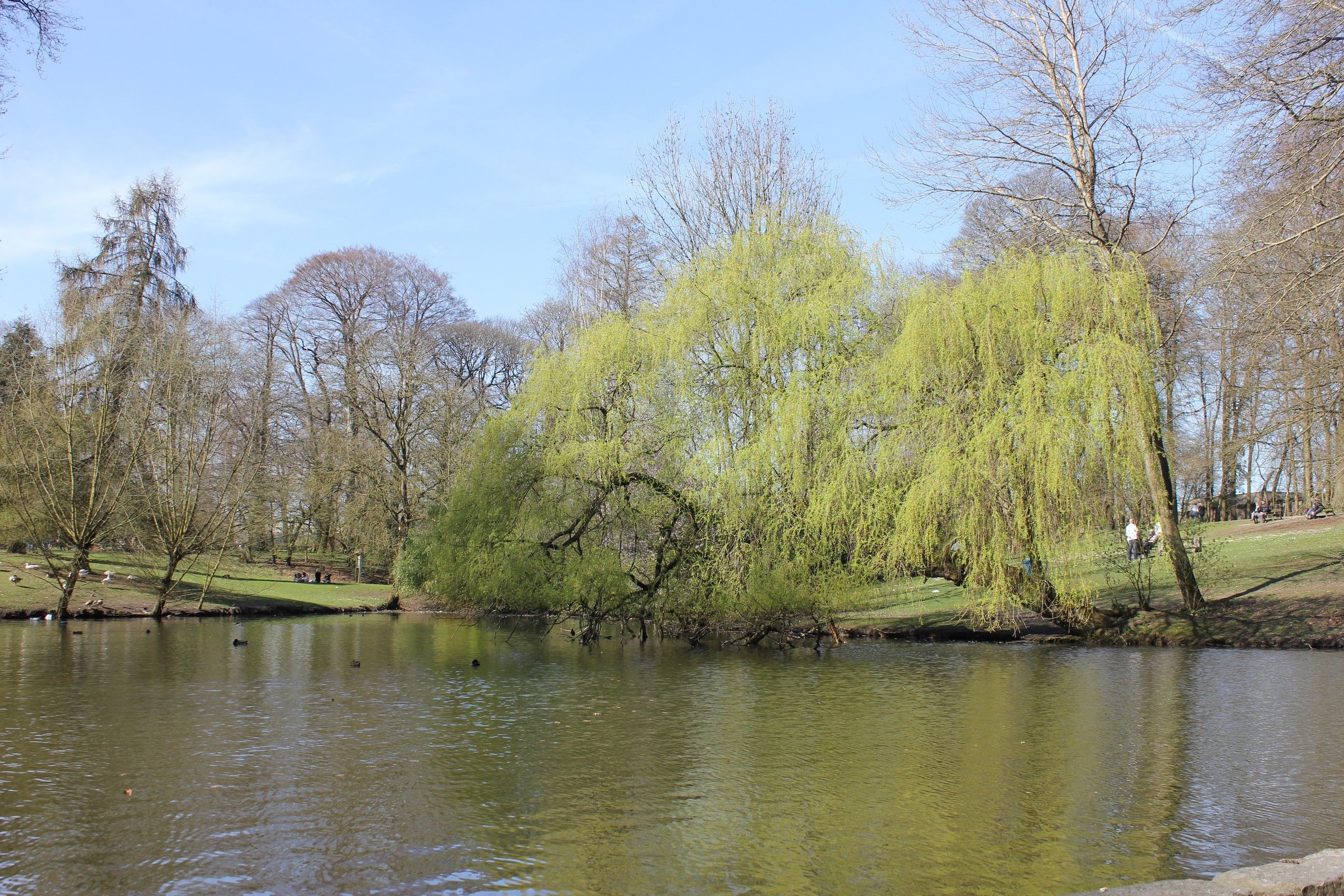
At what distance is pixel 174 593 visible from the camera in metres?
30.5

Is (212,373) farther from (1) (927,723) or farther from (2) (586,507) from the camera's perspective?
(1) (927,723)

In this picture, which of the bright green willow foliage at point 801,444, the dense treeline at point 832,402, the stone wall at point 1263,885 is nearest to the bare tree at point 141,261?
the dense treeline at point 832,402

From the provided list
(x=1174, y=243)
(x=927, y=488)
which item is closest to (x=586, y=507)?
(x=927, y=488)

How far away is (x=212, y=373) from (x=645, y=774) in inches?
945

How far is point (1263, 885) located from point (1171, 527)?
16.9 meters

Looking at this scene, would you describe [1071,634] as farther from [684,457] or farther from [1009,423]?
[684,457]

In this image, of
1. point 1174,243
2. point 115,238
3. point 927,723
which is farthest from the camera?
point 115,238

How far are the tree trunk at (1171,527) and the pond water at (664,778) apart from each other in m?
3.74

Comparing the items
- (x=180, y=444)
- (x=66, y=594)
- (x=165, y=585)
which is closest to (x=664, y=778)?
(x=180, y=444)

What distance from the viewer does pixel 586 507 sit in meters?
19.9

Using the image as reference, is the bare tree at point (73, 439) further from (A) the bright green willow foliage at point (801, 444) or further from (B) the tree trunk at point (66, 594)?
(A) the bright green willow foliage at point (801, 444)

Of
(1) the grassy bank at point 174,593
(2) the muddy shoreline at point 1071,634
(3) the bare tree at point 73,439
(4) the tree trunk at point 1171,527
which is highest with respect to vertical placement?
(3) the bare tree at point 73,439

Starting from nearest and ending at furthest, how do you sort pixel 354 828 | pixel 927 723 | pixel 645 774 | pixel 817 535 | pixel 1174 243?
pixel 354 828 → pixel 645 774 → pixel 927 723 → pixel 817 535 → pixel 1174 243

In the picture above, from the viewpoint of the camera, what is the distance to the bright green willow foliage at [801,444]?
1683 cm
